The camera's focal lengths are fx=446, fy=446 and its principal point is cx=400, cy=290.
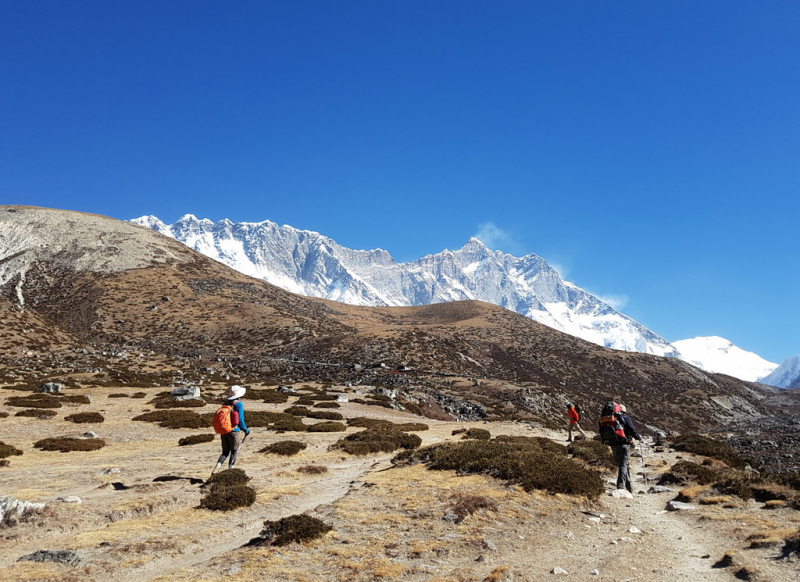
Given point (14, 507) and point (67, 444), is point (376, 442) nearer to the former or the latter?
point (67, 444)

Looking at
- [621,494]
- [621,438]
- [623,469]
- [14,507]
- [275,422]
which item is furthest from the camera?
[275,422]

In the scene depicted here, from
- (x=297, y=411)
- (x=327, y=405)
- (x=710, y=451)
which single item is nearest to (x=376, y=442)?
(x=297, y=411)

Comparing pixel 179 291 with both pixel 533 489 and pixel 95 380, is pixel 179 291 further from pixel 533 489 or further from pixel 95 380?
pixel 533 489

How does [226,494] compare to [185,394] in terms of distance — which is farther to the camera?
[185,394]

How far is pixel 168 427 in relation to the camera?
28.6m

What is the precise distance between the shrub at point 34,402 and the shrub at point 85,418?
4050 mm

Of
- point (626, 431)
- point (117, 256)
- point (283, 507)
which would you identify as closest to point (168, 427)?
point (283, 507)

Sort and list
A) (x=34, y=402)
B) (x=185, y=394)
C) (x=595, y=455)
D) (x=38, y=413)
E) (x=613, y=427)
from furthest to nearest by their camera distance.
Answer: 1. (x=185, y=394)
2. (x=34, y=402)
3. (x=38, y=413)
4. (x=595, y=455)
5. (x=613, y=427)

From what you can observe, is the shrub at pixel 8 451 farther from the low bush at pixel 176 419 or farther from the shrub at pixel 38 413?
the shrub at pixel 38 413

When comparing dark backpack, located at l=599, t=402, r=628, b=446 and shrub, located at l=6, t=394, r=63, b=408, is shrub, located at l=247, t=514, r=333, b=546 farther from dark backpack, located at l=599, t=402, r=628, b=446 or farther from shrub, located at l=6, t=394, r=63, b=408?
shrub, located at l=6, t=394, r=63, b=408

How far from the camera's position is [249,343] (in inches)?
3632

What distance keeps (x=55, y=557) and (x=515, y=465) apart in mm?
12199

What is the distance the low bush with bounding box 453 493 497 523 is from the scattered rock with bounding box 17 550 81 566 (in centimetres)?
812

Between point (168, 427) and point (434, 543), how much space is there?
24.7 metres
